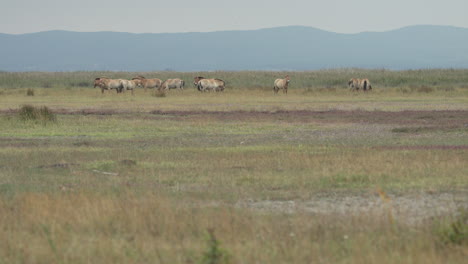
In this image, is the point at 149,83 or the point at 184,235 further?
the point at 149,83

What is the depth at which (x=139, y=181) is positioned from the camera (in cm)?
1417

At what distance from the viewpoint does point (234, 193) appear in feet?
40.9

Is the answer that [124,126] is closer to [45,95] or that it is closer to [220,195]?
[220,195]

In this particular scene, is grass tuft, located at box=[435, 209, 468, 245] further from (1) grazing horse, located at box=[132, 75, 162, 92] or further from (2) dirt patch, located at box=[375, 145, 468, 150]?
(1) grazing horse, located at box=[132, 75, 162, 92]

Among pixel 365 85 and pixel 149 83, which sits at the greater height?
pixel 365 85

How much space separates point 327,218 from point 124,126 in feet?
60.5

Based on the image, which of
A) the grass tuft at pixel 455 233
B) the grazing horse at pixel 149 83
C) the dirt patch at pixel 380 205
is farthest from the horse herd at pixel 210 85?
the grass tuft at pixel 455 233

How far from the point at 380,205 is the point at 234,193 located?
237 centimetres

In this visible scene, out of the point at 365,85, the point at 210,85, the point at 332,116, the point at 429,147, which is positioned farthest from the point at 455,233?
the point at 210,85

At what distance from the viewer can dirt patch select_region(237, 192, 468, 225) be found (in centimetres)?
1037

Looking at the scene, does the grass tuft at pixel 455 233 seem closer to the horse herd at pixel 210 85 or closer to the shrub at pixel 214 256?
the shrub at pixel 214 256

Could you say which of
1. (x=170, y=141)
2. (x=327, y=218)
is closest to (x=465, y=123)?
(x=170, y=141)

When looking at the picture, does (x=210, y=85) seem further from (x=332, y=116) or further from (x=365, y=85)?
(x=332, y=116)

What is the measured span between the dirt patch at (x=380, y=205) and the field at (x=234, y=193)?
1.0 inches
